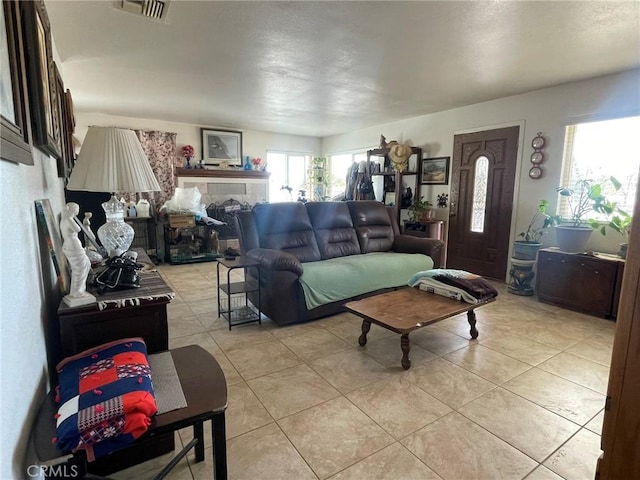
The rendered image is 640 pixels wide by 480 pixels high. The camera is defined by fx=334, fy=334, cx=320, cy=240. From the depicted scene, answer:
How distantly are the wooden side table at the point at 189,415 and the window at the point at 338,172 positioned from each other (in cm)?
632

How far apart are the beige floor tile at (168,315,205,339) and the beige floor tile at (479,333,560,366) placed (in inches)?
97.0

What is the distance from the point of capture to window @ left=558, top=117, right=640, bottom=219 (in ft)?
11.0

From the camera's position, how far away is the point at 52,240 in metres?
1.34

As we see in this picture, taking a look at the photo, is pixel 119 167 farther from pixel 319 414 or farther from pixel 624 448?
pixel 624 448

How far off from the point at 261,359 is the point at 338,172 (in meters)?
5.77

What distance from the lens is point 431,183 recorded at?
5363 millimetres

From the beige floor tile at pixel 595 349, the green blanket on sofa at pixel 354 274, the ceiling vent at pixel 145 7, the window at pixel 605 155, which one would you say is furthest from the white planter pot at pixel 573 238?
the ceiling vent at pixel 145 7

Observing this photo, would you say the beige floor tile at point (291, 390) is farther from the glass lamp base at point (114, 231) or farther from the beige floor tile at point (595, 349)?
the beige floor tile at point (595, 349)

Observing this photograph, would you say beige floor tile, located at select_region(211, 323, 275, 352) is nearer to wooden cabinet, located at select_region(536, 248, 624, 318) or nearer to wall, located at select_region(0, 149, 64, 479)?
wall, located at select_region(0, 149, 64, 479)

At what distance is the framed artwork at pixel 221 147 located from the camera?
6.39 meters

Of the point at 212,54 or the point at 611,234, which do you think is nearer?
the point at 212,54

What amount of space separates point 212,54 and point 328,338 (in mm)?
2664

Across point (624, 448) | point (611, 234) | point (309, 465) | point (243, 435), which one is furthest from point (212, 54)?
point (611, 234)
